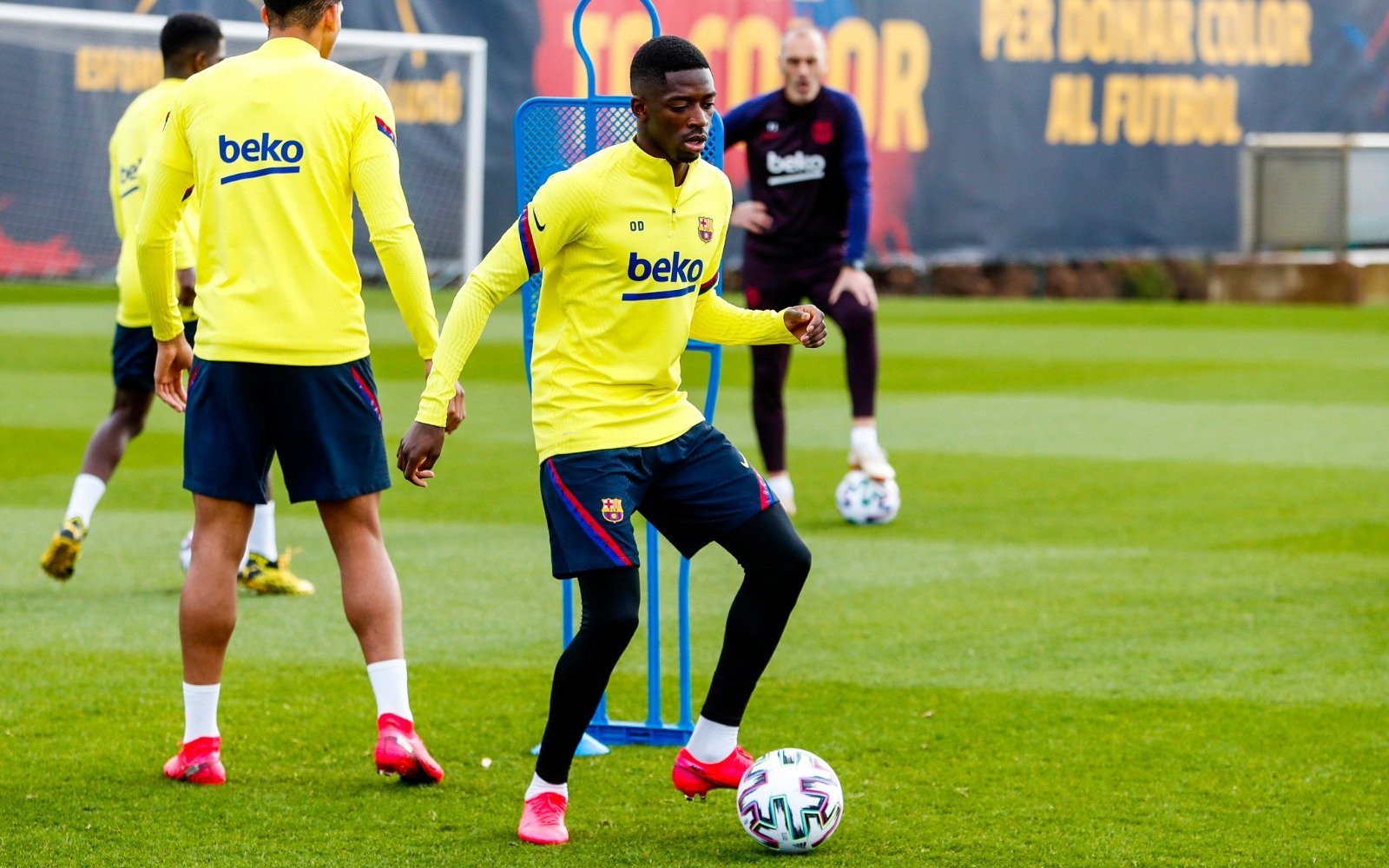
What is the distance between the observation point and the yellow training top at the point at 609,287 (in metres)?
4.52

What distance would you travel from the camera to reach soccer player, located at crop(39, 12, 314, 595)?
23.1 ft

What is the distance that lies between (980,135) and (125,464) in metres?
17.4

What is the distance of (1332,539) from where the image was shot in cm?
880

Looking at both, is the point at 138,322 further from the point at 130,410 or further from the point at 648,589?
the point at 648,589

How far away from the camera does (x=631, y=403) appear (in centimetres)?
465

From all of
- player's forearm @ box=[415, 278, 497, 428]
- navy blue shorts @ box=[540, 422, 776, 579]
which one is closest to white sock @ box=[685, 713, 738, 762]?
navy blue shorts @ box=[540, 422, 776, 579]

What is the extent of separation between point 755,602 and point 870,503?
451 centimetres

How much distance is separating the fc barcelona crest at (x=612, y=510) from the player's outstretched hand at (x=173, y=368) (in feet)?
4.27

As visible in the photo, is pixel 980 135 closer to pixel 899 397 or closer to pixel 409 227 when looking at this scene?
pixel 899 397

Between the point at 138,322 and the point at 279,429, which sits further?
the point at 138,322

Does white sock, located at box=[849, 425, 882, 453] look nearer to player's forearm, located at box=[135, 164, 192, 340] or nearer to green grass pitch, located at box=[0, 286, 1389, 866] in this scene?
green grass pitch, located at box=[0, 286, 1389, 866]

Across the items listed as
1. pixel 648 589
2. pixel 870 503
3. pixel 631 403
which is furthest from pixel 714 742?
pixel 870 503

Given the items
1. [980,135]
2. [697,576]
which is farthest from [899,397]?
[980,135]

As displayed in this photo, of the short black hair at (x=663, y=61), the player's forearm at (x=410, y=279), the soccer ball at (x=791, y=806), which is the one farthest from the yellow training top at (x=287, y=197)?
the soccer ball at (x=791, y=806)
